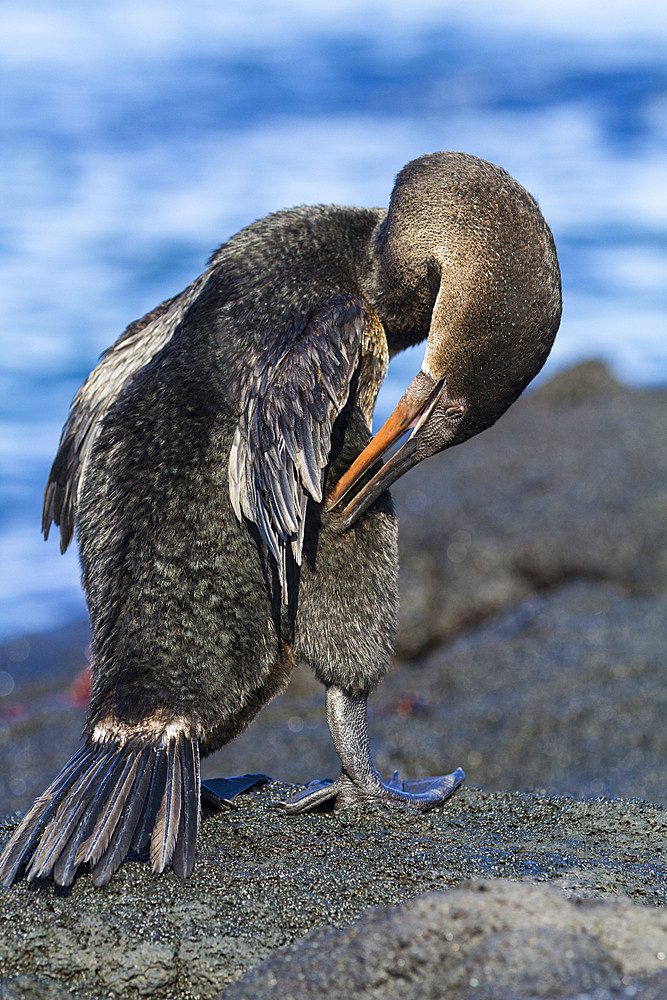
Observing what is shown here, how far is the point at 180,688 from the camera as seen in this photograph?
305 cm

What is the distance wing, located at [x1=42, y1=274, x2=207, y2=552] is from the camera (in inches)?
146

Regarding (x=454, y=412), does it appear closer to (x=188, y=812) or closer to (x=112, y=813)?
(x=188, y=812)

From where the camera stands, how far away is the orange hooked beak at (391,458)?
3301 mm

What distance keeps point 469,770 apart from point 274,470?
3087 millimetres

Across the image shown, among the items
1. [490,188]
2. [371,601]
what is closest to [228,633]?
[371,601]

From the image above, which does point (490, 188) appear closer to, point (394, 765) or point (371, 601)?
point (371, 601)

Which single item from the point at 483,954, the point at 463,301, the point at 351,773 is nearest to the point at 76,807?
the point at 351,773

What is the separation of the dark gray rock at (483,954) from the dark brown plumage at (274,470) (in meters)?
0.85

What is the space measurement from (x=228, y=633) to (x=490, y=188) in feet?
5.68

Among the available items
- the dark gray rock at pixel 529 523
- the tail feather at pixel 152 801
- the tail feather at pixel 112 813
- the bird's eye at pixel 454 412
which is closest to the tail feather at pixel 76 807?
the tail feather at pixel 112 813

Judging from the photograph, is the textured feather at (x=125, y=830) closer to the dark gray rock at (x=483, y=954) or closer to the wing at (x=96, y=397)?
the dark gray rock at (x=483, y=954)

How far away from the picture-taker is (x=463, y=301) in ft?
11.0

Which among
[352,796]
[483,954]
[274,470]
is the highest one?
[274,470]

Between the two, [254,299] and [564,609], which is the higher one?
[254,299]
